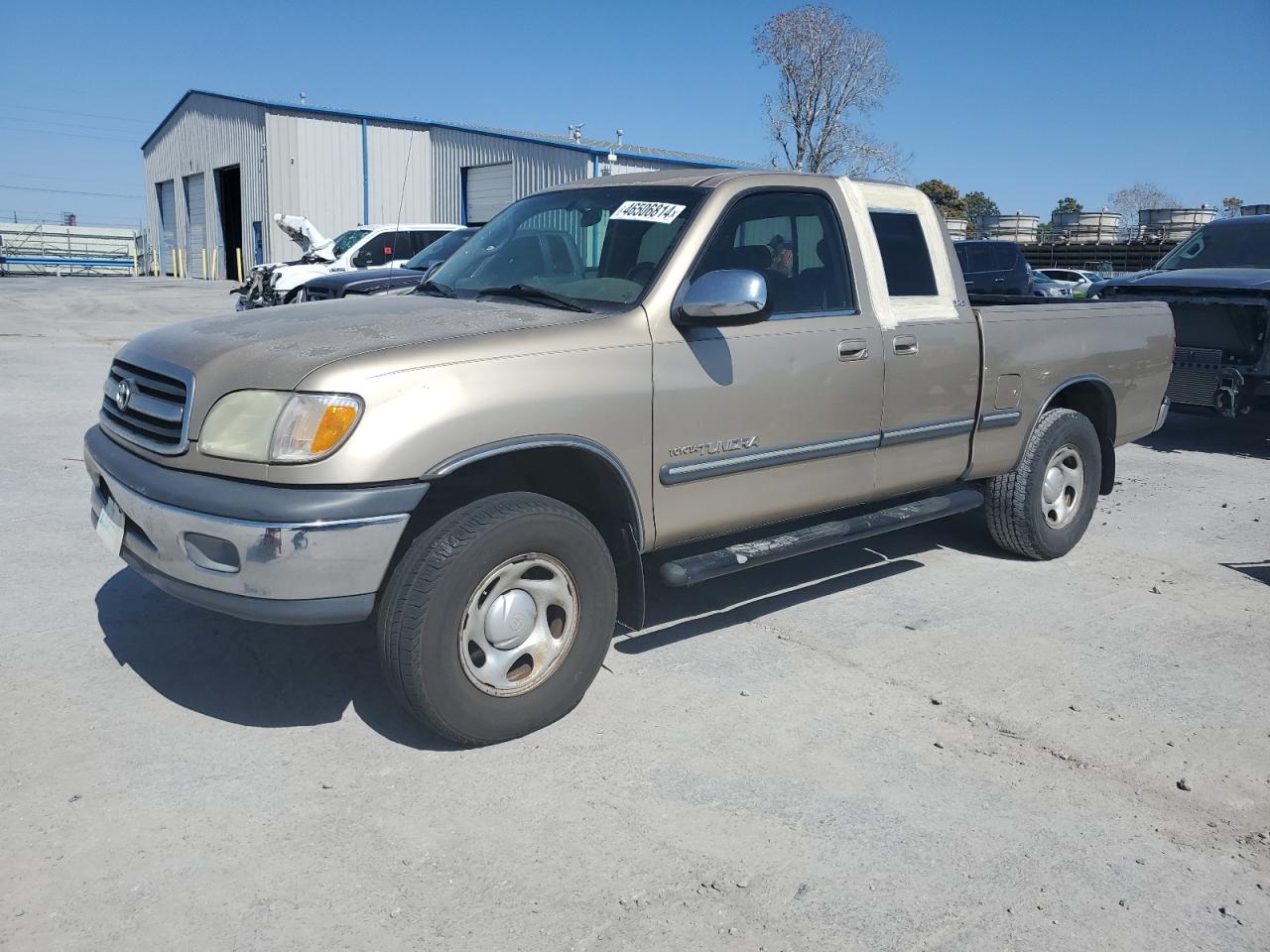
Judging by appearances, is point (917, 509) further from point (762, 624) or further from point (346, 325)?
point (346, 325)

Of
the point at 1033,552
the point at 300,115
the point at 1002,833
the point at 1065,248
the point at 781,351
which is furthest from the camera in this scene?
the point at 1065,248

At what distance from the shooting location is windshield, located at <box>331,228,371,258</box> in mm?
17688

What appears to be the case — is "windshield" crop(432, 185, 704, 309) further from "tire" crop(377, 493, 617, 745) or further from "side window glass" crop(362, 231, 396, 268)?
"side window glass" crop(362, 231, 396, 268)

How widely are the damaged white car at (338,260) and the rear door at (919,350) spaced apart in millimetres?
11379

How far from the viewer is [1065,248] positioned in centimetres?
3628

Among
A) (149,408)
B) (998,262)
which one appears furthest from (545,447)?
(998,262)

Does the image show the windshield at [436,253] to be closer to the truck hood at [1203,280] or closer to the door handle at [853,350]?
the truck hood at [1203,280]

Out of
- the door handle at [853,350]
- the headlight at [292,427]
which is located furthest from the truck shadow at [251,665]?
the door handle at [853,350]

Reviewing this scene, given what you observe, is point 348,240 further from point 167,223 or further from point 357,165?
point 167,223

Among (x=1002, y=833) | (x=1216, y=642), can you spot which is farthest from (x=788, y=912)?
(x=1216, y=642)

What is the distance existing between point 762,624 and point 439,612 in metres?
1.95

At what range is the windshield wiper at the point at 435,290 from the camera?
15.1ft

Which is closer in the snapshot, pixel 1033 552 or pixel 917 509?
pixel 917 509

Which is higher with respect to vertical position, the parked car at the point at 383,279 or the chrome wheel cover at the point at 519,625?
the parked car at the point at 383,279
